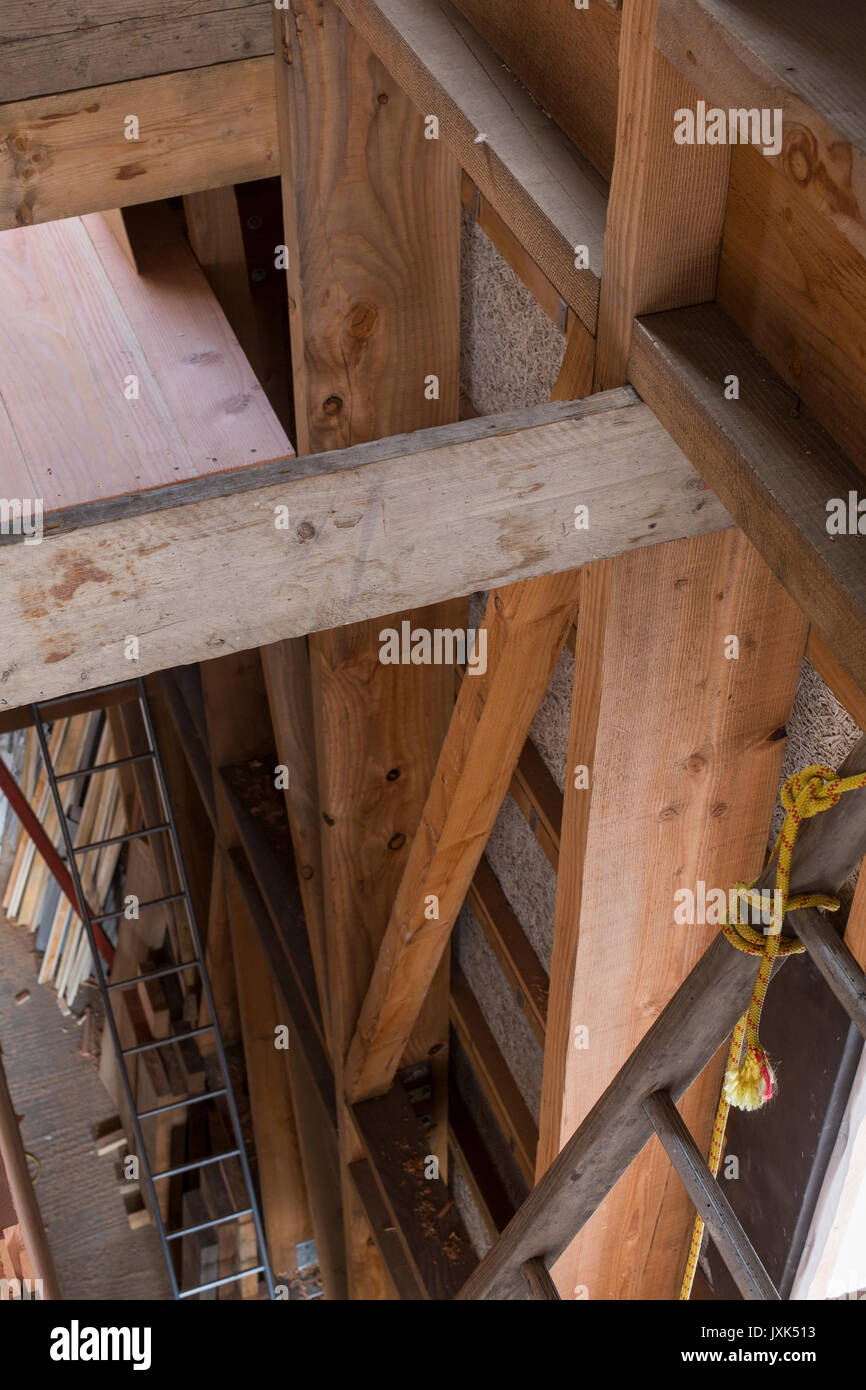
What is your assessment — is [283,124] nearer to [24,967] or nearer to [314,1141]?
[314,1141]

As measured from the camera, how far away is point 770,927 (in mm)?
1493

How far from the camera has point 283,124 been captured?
7.50 feet

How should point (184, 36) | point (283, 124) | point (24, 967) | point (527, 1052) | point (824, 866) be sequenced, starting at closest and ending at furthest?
point (824, 866), point (283, 124), point (184, 36), point (527, 1052), point (24, 967)

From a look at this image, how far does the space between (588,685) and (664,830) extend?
12.5 inches

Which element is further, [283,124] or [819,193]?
[283,124]

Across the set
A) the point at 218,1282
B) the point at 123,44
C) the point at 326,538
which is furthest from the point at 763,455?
the point at 218,1282

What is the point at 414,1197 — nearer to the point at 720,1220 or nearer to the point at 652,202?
the point at 720,1220

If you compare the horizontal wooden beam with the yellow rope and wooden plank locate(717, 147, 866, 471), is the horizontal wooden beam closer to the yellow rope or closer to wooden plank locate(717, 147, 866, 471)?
wooden plank locate(717, 147, 866, 471)

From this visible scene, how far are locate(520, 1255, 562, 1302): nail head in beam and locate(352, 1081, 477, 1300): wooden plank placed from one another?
3.72ft

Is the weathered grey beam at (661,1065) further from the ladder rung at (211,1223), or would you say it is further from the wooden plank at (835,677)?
the ladder rung at (211,1223)

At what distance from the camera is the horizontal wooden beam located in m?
1.27

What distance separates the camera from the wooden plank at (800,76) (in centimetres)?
96

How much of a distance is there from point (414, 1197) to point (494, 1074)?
0.37 meters
